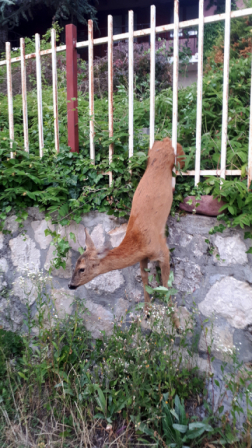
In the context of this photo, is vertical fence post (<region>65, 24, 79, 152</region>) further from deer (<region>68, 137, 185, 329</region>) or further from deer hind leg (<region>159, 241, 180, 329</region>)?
deer hind leg (<region>159, 241, 180, 329</region>)

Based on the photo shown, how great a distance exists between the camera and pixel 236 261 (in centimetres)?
301

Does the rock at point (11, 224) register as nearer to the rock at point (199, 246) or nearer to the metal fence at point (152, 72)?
the metal fence at point (152, 72)

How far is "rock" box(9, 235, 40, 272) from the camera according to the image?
3881 mm

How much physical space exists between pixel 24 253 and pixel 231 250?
7.50ft

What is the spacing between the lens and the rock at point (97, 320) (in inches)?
138

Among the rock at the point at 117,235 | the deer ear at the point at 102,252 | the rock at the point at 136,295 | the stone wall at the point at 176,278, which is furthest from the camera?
the rock at the point at 117,235

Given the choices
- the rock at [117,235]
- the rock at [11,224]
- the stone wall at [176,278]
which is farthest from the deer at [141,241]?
the rock at [11,224]

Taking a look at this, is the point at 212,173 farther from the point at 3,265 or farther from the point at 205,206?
the point at 3,265

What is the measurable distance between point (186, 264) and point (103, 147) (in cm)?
153

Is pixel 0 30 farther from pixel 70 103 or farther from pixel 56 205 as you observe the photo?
pixel 56 205

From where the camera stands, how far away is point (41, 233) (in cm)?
386

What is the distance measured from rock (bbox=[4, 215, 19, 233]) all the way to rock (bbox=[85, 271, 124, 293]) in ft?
3.79

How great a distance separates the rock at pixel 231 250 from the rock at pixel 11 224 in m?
2.27

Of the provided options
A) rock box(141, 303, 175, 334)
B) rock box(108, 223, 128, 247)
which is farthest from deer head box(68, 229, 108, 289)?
rock box(108, 223, 128, 247)
